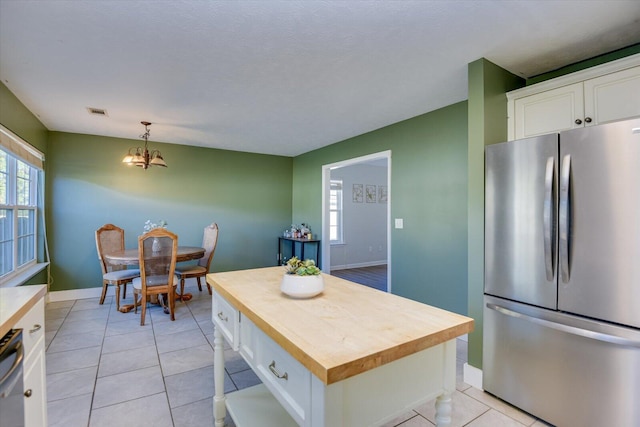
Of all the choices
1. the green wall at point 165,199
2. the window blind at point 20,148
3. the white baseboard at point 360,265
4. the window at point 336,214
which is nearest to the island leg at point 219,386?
the window blind at point 20,148

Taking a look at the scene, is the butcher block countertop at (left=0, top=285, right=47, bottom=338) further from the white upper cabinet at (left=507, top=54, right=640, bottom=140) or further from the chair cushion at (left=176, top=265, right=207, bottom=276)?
the white upper cabinet at (left=507, top=54, right=640, bottom=140)

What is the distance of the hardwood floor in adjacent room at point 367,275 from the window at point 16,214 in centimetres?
461

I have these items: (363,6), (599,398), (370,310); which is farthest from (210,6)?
(599,398)

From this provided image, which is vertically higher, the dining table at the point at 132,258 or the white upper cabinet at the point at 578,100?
the white upper cabinet at the point at 578,100

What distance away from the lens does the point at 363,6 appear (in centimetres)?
163

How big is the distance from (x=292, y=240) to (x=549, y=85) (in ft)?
13.8

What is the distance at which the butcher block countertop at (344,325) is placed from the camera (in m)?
0.85

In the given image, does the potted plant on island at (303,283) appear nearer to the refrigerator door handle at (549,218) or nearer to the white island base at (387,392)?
the white island base at (387,392)

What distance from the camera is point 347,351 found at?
2.86ft

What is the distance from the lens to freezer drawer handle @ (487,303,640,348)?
5.03ft

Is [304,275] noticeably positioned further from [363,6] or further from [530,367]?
[530,367]

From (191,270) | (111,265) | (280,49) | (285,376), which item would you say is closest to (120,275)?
(111,265)

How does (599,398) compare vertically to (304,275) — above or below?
below

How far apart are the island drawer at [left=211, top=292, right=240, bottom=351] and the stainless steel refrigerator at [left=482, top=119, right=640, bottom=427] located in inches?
67.7
